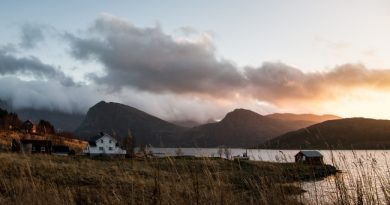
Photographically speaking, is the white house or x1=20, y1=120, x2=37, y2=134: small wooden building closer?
the white house

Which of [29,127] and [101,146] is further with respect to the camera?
[29,127]

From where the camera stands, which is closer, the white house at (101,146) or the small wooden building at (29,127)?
the white house at (101,146)

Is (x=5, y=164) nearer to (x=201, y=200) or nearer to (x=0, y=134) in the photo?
(x=201, y=200)

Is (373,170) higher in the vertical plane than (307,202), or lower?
higher

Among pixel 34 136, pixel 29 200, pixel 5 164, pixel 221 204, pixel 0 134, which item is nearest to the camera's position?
pixel 221 204

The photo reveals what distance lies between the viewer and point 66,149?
92.9 metres

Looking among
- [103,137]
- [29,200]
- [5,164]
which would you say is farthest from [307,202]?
[103,137]

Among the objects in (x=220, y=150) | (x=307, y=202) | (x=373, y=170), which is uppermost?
(x=220, y=150)

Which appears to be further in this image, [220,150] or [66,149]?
[66,149]

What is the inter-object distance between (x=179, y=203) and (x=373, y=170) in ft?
15.6

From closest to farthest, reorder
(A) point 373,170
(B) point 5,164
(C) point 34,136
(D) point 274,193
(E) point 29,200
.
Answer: (D) point 274,193 → (E) point 29,200 → (A) point 373,170 → (B) point 5,164 → (C) point 34,136

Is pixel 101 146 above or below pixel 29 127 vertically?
below

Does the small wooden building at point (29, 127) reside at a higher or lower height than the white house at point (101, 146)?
higher

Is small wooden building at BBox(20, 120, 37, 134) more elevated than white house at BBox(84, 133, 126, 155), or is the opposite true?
small wooden building at BBox(20, 120, 37, 134)
